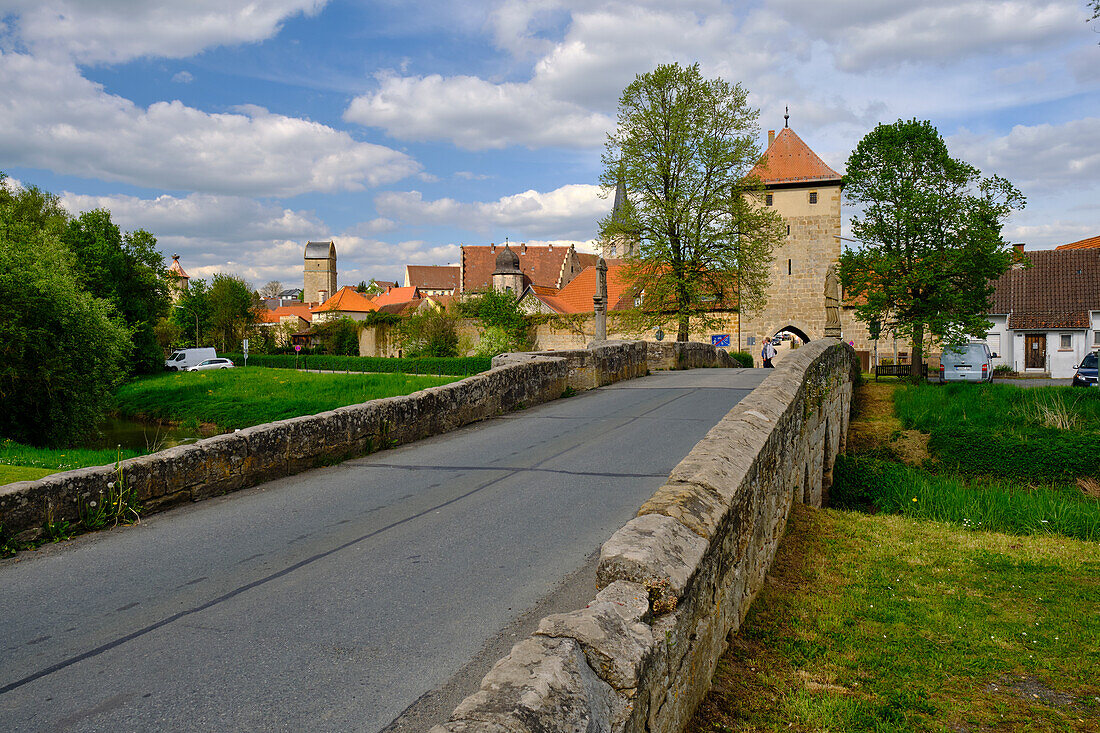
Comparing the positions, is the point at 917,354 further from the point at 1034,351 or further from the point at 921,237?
the point at 1034,351

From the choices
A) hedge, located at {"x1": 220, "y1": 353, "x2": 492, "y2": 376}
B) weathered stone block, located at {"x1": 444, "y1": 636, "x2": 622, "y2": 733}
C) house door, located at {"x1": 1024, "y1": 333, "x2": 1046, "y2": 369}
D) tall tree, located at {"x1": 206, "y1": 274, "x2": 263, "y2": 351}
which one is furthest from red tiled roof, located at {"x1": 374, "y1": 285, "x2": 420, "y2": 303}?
weathered stone block, located at {"x1": 444, "y1": 636, "x2": 622, "y2": 733}

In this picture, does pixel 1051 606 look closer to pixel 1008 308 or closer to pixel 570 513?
pixel 570 513

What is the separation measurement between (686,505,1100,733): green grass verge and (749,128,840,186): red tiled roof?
39839mm

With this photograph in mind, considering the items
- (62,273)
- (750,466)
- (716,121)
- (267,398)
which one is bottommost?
(267,398)

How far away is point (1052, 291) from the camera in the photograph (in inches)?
1574

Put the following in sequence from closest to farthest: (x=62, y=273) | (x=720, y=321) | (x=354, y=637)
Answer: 1. (x=354, y=637)
2. (x=62, y=273)
3. (x=720, y=321)

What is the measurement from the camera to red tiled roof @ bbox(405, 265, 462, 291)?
126438 mm

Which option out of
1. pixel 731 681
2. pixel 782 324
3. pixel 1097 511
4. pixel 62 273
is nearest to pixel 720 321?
pixel 782 324

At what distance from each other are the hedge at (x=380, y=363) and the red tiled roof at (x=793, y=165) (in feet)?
70.4

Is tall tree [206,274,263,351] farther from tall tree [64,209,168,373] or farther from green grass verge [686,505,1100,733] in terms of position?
green grass verge [686,505,1100,733]

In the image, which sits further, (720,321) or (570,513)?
(720,321)

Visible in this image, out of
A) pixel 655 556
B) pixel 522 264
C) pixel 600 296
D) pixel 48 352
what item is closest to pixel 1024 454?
pixel 600 296

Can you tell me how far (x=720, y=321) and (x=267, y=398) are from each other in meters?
20.8

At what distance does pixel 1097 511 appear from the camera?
31.0 feet
